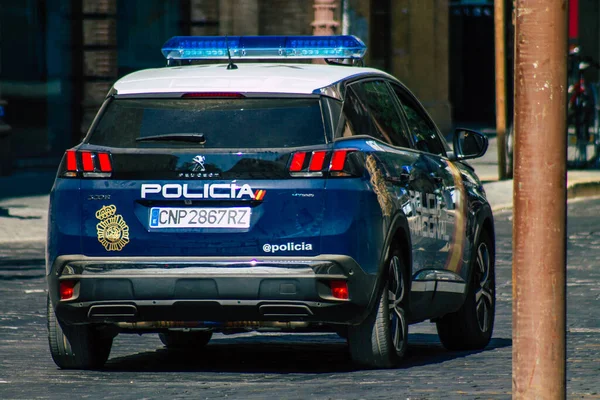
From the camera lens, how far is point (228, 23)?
3036 cm

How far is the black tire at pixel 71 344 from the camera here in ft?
28.6

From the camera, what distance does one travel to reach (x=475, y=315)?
9.85 metres

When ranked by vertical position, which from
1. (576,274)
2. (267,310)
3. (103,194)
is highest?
(103,194)

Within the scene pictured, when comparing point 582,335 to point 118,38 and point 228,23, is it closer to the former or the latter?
point 118,38

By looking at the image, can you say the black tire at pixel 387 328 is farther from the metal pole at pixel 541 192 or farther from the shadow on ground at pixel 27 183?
the shadow on ground at pixel 27 183

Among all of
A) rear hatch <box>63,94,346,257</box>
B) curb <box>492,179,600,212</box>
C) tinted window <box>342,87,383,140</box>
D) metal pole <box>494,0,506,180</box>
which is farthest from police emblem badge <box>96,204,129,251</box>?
metal pole <box>494,0,506,180</box>

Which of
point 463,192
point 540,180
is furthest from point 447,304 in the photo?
point 540,180

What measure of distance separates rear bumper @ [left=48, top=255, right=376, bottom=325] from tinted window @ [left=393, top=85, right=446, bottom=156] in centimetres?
152

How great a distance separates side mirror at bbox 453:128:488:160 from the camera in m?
9.85

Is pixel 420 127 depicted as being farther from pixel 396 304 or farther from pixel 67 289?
pixel 67 289

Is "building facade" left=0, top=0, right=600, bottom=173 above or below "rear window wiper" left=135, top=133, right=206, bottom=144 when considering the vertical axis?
below

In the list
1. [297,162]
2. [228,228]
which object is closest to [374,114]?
[297,162]

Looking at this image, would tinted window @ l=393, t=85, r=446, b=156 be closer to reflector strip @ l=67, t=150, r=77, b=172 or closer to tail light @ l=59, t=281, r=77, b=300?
reflector strip @ l=67, t=150, r=77, b=172

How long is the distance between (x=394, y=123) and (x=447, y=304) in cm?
106
